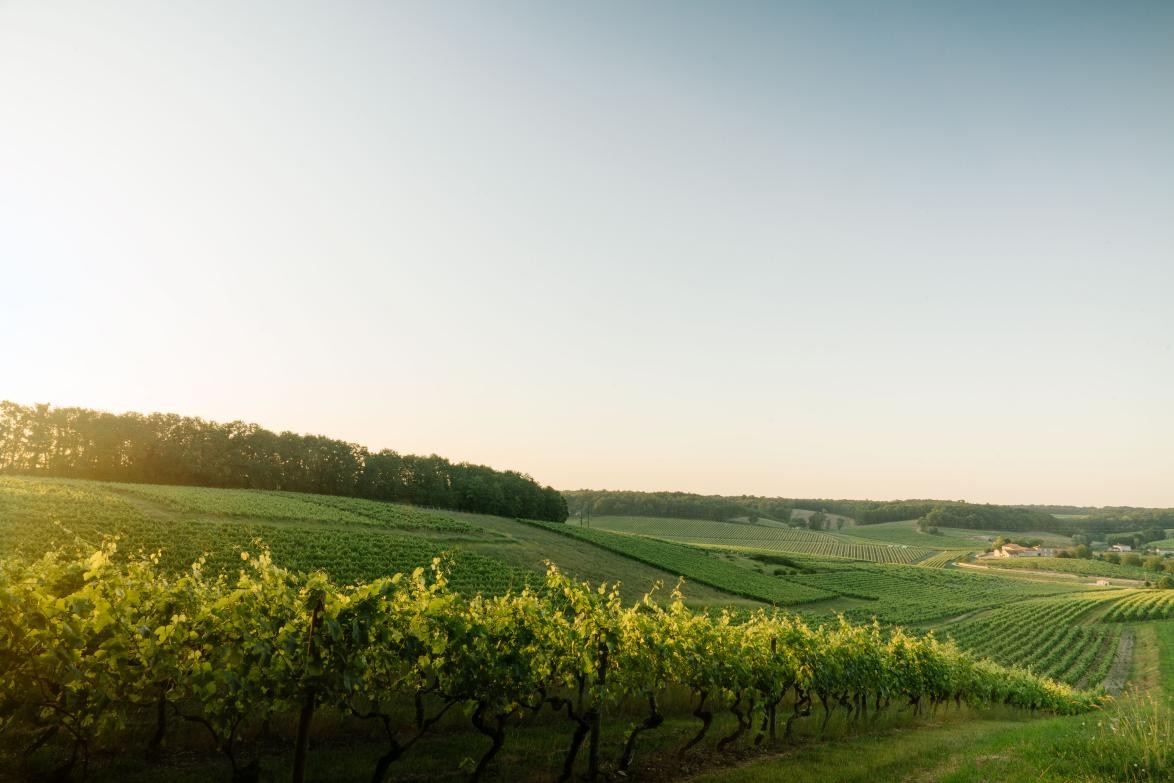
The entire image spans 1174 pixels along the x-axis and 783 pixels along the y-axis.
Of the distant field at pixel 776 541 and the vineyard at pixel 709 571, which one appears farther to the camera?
the distant field at pixel 776 541

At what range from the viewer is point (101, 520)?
142ft

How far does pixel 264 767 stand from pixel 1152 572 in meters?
220

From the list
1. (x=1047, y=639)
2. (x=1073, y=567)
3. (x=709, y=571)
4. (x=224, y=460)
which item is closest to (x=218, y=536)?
(x=709, y=571)

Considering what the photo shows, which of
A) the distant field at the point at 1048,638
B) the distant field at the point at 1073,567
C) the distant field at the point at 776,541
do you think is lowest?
the distant field at the point at 1073,567

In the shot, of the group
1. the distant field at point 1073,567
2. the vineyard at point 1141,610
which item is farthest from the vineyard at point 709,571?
the distant field at point 1073,567

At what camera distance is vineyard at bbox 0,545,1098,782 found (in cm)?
879

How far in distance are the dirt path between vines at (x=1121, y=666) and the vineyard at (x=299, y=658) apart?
5171cm

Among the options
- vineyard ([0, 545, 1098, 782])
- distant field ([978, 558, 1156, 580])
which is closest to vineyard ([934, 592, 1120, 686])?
vineyard ([0, 545, 1098, 782])

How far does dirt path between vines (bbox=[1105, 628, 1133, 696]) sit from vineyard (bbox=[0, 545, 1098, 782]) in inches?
2036

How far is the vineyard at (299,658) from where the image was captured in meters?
8.79

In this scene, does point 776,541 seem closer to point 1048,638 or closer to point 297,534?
point 1048,638

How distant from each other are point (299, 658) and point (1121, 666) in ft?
257

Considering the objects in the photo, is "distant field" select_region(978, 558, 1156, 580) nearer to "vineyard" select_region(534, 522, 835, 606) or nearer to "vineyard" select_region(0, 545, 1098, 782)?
"vineyard" select_region(534, 522, 835, 606)

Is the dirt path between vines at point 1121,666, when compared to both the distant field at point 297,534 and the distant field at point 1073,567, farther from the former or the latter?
the distant field at point 1073,567
